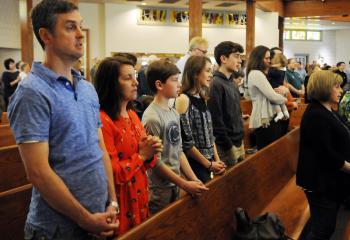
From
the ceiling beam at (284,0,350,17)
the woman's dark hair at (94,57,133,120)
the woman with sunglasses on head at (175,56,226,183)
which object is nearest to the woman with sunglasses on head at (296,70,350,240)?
the woman with sunglasses on head at (175,56,226,183)

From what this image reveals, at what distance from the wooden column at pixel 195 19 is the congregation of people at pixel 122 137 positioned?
6.20 metres

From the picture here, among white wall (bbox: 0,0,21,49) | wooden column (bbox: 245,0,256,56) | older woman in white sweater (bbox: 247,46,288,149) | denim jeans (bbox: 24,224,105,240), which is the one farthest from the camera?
wooden column (bbox: 245,0,256,56)

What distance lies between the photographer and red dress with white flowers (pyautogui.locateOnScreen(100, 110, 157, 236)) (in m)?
2.08

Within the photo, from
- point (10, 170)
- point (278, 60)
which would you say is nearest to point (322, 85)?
point (10, 170)

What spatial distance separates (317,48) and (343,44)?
1480mm

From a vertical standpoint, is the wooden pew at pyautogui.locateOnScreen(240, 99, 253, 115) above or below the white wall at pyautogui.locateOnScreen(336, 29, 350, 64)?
below

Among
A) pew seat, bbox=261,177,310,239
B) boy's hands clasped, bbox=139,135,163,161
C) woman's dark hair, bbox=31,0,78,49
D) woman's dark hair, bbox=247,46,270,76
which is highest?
woman's dark hair, bbox=31,0,78,49

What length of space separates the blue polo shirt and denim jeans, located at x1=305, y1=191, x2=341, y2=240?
1731 millimetres

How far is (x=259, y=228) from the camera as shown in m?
2.56

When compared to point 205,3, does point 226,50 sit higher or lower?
lower

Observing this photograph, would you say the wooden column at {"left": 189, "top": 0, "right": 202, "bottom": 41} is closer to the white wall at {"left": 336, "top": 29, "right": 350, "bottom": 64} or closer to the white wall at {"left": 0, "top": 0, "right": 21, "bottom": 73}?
the white wall at {"left": 0, "top": 0, "right": 21, "bottom": 73}

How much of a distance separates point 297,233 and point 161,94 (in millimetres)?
1568

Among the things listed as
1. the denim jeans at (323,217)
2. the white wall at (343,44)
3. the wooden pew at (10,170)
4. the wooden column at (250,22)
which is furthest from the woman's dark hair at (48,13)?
the white wall at (343,44)

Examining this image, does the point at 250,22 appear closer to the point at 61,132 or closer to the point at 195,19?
the point at 195,19
